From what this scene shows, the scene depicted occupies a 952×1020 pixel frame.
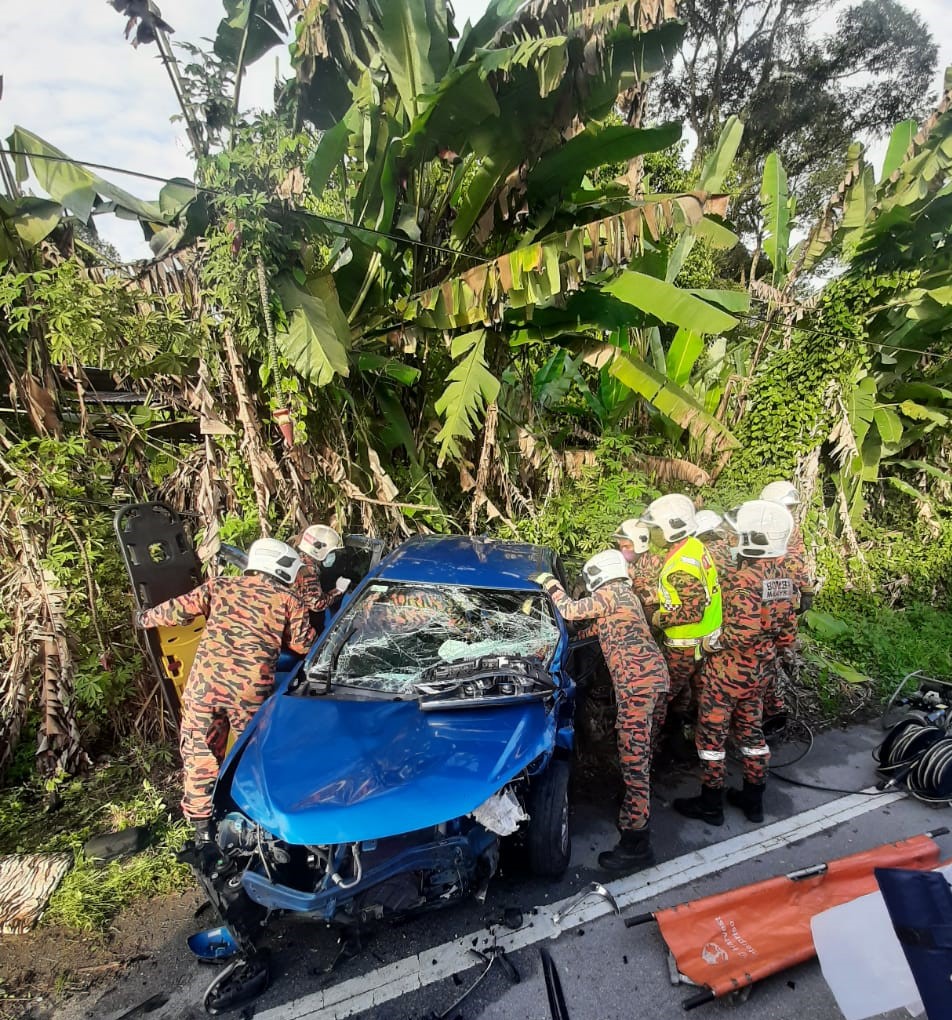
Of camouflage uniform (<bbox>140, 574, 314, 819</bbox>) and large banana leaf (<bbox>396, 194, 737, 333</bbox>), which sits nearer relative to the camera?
camouflage uniform (<bbox>140, 574, 314, 819</bbox>)

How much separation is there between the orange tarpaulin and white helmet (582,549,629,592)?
1.67 m

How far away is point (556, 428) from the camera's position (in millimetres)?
6656

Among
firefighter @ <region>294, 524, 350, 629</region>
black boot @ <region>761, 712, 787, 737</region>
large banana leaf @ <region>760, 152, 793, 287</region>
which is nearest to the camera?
firefighter @ <region>294, 524, 350, 629</region>

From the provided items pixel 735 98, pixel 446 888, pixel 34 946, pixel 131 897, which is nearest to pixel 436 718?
pixel 446 888

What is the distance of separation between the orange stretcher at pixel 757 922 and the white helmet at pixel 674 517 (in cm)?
193

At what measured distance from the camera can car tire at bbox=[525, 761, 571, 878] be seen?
3023 millimetres

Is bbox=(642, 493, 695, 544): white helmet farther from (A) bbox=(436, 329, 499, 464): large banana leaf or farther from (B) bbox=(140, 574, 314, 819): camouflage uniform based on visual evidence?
(B) bbox=(140, 574, 314, 819): camouflage uniform

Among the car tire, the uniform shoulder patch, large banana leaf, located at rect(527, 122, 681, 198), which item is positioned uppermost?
large banana leaf, located at rect(527, 122, 681, 198)

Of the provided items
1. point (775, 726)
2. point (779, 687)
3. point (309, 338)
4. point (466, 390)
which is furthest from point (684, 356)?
point (309, 338)

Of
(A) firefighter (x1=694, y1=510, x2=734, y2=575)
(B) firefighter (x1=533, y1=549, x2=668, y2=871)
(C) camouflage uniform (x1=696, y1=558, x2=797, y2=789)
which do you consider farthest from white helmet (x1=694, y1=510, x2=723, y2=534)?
(B) firefighter (x1=533, y1=549, x2=668, y2=871)

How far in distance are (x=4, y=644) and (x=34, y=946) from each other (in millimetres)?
2078

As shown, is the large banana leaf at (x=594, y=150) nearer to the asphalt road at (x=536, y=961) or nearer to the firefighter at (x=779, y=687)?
the firefighter at (x=779, y=687)

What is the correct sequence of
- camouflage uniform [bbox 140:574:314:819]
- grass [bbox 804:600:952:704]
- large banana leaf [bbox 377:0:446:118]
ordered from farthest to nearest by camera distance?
grass [bbox 804:600:952:704], large banana leaf [bbox 377:0:446:118], camouflage uniform [bbox 140:574:314:819]

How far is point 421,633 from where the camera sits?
3.46m
